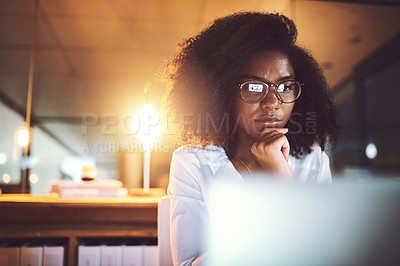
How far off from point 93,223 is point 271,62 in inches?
46.9

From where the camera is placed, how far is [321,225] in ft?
1.61

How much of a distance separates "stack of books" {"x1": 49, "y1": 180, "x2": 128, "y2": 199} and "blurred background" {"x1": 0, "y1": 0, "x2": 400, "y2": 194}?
49cm

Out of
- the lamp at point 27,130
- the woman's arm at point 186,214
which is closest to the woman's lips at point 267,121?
the woman's arm at point 186,214

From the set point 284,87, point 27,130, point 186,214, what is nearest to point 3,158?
point 27,130

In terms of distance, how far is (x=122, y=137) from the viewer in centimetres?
632

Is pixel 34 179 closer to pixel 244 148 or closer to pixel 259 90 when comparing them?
pixel 244 148

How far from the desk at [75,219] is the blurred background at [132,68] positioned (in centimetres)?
62

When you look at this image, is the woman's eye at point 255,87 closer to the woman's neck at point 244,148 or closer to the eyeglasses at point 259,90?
the eyeglasses at point 259,90

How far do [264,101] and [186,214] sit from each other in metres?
0.47

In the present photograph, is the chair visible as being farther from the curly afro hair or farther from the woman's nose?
the woman's nose

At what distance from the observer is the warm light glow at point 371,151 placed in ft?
14.3

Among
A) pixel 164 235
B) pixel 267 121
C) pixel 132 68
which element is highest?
pixel 132 68

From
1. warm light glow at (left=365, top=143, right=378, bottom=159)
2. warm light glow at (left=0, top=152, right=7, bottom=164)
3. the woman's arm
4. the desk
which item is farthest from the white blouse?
warm light glow at (left=0, top=152, right=7, bottom=164)

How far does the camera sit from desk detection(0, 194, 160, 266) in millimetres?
1562
